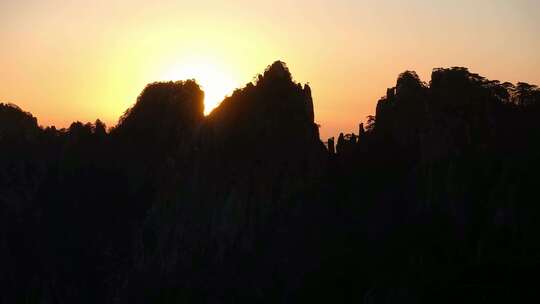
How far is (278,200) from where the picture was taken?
318ft

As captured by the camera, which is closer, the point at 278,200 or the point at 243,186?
the point at 278,200

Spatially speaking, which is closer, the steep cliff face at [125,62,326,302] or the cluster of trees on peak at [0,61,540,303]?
the cluster of trees on peak at [0,61,540,303]

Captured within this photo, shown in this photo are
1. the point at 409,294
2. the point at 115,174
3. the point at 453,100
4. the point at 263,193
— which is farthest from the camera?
the point at 115,174

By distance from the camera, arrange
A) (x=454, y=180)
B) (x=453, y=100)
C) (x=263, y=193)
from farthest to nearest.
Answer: (x=263, y=193) < (x=453, y=100) < (x=454, y=180)

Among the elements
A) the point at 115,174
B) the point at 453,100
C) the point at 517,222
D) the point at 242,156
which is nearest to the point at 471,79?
the point at 453,100

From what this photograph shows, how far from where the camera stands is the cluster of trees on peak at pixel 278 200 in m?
80.2

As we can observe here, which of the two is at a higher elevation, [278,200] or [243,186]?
[243,186]

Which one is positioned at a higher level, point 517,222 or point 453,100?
point 453,100

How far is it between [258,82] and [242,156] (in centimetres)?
898

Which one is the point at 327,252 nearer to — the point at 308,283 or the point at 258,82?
the point at 308,283

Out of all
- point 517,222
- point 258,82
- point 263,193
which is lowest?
point 517,222

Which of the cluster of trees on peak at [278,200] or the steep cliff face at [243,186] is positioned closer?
the cluster of trees on peak at [278,200]

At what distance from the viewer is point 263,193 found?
97.4 meters

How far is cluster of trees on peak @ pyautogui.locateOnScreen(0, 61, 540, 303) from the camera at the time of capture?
8019 centimetres
